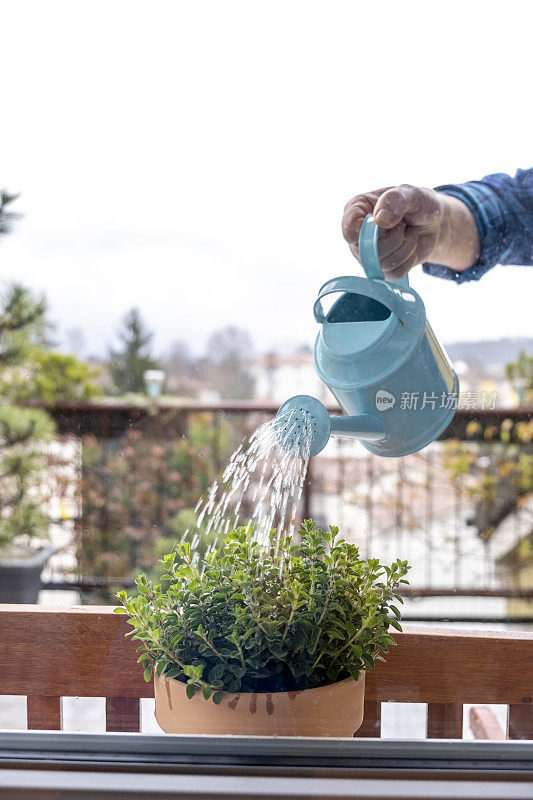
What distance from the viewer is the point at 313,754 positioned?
0.57 meters

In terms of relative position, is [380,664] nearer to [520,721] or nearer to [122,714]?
[520,721]

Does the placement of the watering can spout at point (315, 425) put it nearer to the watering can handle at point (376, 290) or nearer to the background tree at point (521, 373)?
the watering can handle at point (376, 290)

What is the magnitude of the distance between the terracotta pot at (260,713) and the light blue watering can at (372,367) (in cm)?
25

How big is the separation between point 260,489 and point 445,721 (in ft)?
1.03

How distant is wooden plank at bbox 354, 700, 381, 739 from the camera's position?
Answer: 622 millimetres

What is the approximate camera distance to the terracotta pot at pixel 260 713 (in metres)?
0.61

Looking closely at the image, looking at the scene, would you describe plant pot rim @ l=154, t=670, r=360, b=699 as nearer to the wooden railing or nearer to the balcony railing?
the wooden railing

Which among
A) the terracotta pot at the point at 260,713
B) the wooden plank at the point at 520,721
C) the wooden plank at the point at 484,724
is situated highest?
the terracotta pot at the point at 260,713

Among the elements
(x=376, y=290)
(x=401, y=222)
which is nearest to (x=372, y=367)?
(x=376, y=290)

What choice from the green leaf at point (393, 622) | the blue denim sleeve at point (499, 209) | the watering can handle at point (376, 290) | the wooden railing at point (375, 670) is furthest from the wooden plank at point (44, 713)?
the blue denim sleeve at point (499, 209)

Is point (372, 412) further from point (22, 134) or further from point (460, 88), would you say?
point (22, 134)

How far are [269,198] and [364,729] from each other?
622mm

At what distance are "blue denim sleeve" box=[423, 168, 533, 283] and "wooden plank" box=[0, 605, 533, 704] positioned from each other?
425 mm

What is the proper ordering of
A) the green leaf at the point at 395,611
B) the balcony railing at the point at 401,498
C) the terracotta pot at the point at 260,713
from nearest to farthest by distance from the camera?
the terracotta pot at the point at 260,713 → the green leaf at the point at 395,611 → the balcony railing at the point at 401,498
